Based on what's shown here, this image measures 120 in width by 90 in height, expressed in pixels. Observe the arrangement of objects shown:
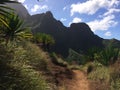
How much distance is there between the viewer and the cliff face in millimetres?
87875

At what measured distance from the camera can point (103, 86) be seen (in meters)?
14.6

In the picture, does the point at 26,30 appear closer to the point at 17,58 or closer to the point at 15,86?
the point at 17,58

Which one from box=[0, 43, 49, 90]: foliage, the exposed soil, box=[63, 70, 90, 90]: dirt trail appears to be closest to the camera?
box=[0, 43, 49, 90]: foliage

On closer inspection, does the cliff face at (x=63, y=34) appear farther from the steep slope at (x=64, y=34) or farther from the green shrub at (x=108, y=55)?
the green shrub at (x=108, y=55)

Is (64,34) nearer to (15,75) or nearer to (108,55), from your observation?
(108,55)

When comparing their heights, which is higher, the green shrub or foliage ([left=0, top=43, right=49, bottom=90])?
the green shrub

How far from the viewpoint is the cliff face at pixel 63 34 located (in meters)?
87.9

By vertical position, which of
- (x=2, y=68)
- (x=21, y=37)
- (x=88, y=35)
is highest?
(x=88, y=35)

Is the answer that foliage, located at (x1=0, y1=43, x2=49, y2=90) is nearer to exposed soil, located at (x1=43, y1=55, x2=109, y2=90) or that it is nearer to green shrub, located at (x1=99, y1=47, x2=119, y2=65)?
exposed soil, located at (x1=43, y1=55, x2=109, y2=90)

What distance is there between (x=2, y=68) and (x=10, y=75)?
0.38 metres

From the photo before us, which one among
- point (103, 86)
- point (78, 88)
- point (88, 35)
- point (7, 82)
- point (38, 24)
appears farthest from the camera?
point (88, 35)

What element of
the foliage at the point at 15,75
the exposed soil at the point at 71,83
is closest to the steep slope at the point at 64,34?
the exposed soil at the point at 71,83

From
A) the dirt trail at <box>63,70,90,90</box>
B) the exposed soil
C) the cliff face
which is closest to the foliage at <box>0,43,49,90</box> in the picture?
the exposed soil

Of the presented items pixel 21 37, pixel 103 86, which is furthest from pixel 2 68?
pixel 21 37
